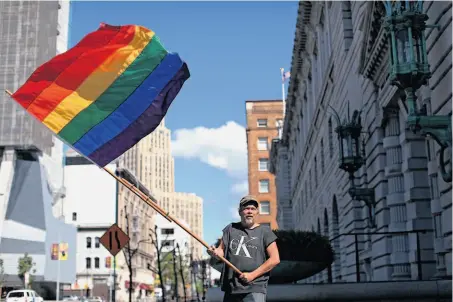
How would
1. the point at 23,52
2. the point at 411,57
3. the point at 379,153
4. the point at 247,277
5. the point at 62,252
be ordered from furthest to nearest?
1. the point at 62,252
2. the point at 23,52
3. the point at 379,153
4. the point at 411,57
5. the point at 247,277

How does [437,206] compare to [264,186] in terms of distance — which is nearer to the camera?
[437,206]

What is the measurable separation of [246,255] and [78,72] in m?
4.73

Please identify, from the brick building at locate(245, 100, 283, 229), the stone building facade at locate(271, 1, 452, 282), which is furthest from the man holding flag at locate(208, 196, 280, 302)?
the brick building at locate(245, 100, 283, 229)

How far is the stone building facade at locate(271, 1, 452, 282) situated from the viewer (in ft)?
47.3

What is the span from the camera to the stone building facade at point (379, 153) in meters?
14.4

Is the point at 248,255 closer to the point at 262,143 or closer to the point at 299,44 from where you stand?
the point at 299,44

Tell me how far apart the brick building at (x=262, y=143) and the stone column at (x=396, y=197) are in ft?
287

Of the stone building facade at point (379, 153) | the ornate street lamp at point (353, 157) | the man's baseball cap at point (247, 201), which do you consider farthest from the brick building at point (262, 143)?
the man's baseball cap at point (247, 201)

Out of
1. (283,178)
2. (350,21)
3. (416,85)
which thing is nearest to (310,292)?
(416,85)

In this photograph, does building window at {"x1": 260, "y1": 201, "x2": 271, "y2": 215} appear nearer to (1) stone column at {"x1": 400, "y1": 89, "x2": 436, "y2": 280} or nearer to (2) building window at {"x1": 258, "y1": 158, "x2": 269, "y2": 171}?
(2) building window at {"x1": 258, "y1": 158, "x2": 269, "y2": 171}

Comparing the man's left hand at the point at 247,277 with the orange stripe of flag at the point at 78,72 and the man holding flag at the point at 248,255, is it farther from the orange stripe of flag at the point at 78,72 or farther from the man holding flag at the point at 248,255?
the orange stripe of flag at the point at 78,72

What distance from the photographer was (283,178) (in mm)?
78500

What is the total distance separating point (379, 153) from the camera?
68.3 ft

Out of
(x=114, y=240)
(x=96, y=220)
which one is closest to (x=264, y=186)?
(x=96, y=220)
